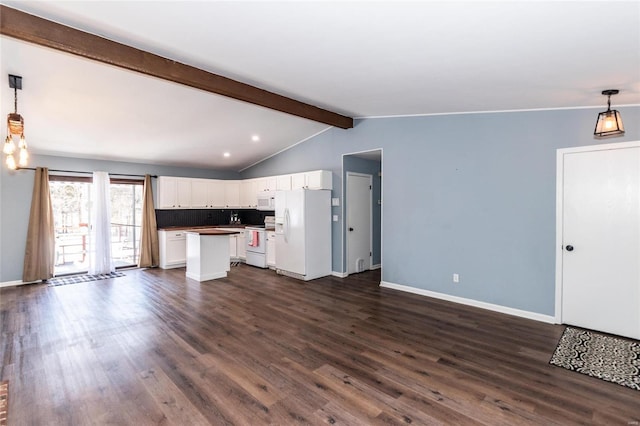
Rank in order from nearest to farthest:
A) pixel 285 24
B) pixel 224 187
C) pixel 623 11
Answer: pixel 623 11
pixel 285 24
pixel 224 187

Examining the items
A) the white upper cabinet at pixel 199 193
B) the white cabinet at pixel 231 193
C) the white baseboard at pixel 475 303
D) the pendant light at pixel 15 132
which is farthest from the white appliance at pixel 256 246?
the pendant light at pixel 15 132

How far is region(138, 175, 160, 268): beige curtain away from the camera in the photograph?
23.3 feet

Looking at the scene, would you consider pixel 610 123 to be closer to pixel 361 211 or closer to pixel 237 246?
pixel 361 211

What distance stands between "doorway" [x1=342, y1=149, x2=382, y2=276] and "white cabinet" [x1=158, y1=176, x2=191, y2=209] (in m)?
4.16

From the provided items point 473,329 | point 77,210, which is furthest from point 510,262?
point 77,210

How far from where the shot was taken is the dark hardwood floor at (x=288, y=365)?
2170 mm

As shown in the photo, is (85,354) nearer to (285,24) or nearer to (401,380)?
(401,380)

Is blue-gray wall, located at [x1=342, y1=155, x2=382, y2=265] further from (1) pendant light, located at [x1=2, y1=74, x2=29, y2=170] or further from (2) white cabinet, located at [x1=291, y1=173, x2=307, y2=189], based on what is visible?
(1) pendant light, located at [x1=2, y1=74, x2=29, y2=170]

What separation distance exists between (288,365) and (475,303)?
9.85 feet

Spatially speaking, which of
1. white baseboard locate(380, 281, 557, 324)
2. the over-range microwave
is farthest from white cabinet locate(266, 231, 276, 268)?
white baseboard locate(380, 281, 557, 324)

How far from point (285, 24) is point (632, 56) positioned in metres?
2.66

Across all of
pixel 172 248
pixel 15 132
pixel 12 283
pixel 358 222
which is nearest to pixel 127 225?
pixel 172 248

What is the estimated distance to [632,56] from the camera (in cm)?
234

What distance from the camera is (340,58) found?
114 inches
